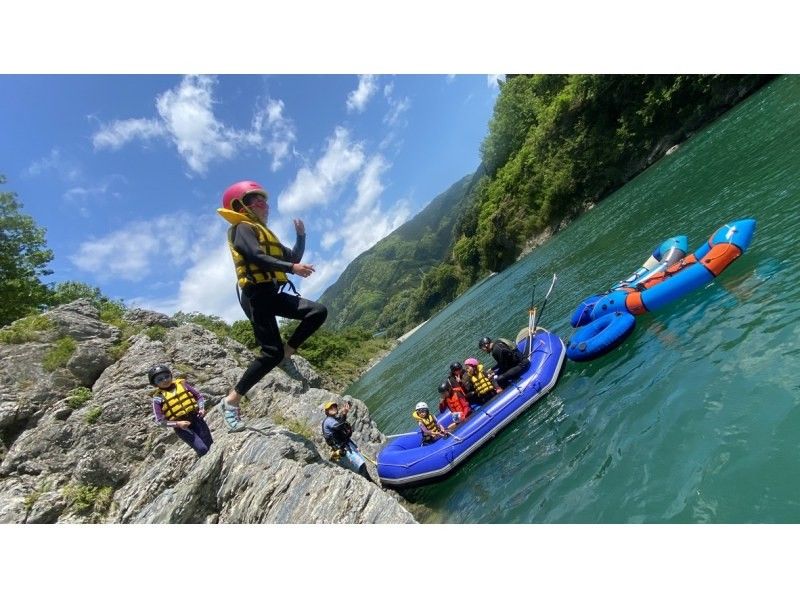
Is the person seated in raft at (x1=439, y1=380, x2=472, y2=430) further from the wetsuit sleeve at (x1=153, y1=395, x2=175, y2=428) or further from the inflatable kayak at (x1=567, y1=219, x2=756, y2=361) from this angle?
the wetsuit sleeve at (x1=153, y1=395, x2=175, y2=428)

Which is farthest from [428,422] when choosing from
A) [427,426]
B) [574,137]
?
[574,137]

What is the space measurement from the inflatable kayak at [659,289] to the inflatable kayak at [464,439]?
1.06 m

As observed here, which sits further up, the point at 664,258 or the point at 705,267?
the point at 664,258

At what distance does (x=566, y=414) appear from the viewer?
9.03 metres

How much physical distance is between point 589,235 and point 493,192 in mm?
39860

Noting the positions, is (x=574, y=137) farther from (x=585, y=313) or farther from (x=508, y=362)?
(x=508, y=362)

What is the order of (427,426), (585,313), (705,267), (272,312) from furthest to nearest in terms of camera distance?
(585,313) → (427,426) → (705,267) → (272,312)

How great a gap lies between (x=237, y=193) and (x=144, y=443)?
706 cm

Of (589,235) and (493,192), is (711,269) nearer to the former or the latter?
(589,235)

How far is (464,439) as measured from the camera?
9.87 meters

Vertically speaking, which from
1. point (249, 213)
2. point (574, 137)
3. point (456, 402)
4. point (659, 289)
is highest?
point (574, 137)

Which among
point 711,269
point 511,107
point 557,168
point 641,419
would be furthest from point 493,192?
point 641,419

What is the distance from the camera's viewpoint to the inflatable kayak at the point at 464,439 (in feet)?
32.1

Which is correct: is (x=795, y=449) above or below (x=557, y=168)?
below
